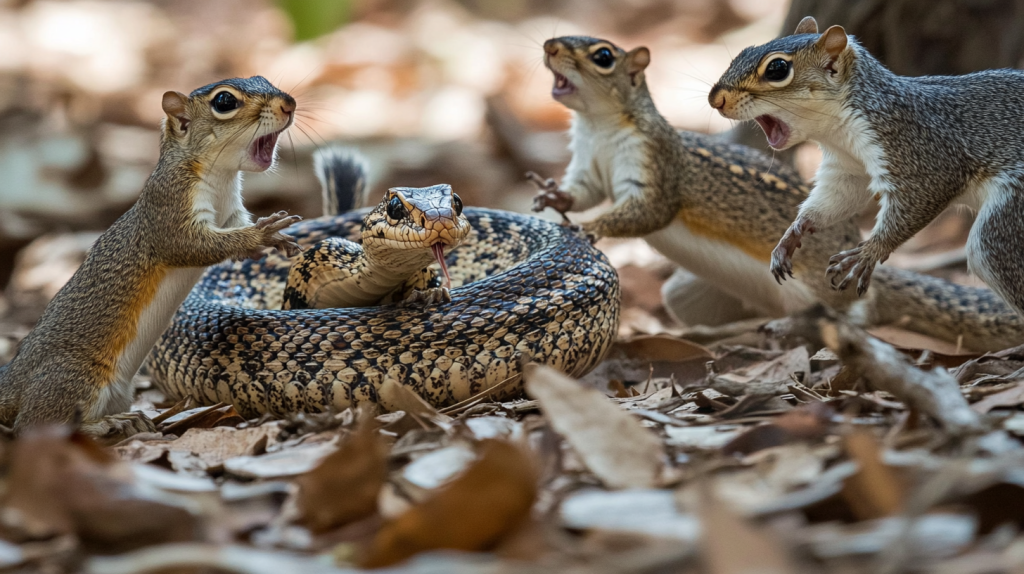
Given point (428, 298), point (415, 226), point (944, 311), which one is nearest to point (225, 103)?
point (415, 226)

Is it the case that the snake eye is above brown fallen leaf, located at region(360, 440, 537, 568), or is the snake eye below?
above

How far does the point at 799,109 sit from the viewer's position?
4484mm

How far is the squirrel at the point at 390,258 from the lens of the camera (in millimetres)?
4098

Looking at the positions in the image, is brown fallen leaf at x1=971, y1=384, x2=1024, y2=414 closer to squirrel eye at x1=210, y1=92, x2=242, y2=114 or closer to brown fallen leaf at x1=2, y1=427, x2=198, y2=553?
brown fallen leaf at x1=2, y1=427, x2=198, y2=553

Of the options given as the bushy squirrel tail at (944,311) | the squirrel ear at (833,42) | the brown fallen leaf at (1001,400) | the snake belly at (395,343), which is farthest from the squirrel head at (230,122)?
the bushy squirrel tail at (944,311)

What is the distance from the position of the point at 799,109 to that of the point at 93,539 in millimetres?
3522

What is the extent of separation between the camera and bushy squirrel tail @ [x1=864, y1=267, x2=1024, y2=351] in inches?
224

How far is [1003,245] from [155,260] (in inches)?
150

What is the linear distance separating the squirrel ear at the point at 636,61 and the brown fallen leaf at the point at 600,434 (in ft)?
11.5

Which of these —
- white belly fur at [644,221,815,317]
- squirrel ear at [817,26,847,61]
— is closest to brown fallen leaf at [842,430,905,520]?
squirrel ear at [817,26,847,61]

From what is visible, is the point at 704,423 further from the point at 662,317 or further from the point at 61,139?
the point at 61,139

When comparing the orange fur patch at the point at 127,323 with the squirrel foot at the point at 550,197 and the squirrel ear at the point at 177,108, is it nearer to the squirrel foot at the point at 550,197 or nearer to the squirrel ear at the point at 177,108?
the squirrel ear at the point at 177,108

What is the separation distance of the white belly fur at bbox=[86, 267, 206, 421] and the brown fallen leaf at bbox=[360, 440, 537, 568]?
244cm

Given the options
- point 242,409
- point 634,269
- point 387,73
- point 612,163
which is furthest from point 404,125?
point 242,409
